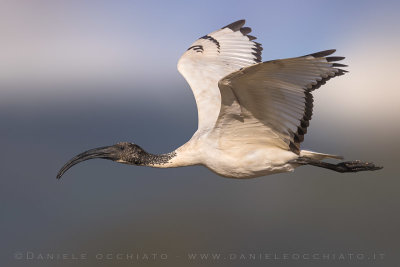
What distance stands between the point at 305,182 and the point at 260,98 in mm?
35975

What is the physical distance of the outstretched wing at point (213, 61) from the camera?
7984mm

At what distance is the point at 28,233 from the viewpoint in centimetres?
3422

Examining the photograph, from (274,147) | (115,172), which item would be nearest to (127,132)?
(115,172)

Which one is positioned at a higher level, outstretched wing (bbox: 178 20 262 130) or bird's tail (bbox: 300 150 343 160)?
outstretched wing (bbox: 178 20 262 130)

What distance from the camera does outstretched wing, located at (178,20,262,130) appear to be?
26.2ft

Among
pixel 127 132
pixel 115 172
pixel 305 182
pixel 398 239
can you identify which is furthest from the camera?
pixel 127 132

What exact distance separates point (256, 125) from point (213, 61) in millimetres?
2085

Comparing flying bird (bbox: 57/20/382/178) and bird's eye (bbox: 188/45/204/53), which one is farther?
bird's eye (bbox: 188/45/204/53)

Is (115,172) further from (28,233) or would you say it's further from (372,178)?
(372,178)

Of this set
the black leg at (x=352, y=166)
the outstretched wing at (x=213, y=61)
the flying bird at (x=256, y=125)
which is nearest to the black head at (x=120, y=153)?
the flying bird at (x=256, y=125)

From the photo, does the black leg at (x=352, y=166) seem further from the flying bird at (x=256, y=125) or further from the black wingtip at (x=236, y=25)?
the black wingtip at (x=236, y=25)

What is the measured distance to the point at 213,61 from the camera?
878 cm

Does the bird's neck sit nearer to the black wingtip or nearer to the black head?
the black head

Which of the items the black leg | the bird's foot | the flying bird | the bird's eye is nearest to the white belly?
the flying bird
